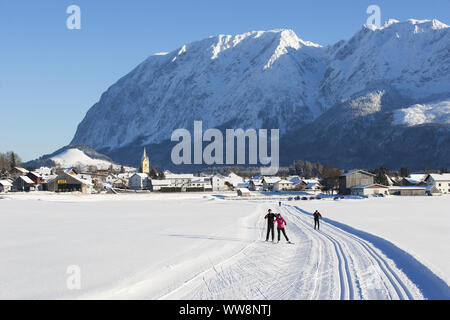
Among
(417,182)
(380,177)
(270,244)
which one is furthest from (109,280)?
(417,182)

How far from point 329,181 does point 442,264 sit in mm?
116270

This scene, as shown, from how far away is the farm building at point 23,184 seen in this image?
103m

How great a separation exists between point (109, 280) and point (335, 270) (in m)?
7.27

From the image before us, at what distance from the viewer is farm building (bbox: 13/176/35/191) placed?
103m

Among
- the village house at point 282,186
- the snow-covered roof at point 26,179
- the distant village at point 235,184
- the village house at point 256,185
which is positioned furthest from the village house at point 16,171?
the village house at point 282,186

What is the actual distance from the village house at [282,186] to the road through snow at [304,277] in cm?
12306

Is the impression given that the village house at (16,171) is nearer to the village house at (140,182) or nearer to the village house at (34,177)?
the village house at (34,177)

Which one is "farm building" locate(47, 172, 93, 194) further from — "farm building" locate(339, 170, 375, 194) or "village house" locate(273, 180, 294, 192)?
"farm building" locate(339, 170, 375, 194)

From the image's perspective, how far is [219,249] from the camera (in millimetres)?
19062

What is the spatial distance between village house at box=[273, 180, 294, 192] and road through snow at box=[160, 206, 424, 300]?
123 m

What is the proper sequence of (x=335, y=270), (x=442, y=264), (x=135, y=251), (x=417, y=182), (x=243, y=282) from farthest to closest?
(x=417, y=182) < (x=135, y=251) < (x=442, y=264) < (x=335, y=270) < (x=243, y=282)

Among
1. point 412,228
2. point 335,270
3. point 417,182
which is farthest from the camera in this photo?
point 417,182

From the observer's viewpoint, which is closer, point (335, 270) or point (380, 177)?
point (335, 270)
